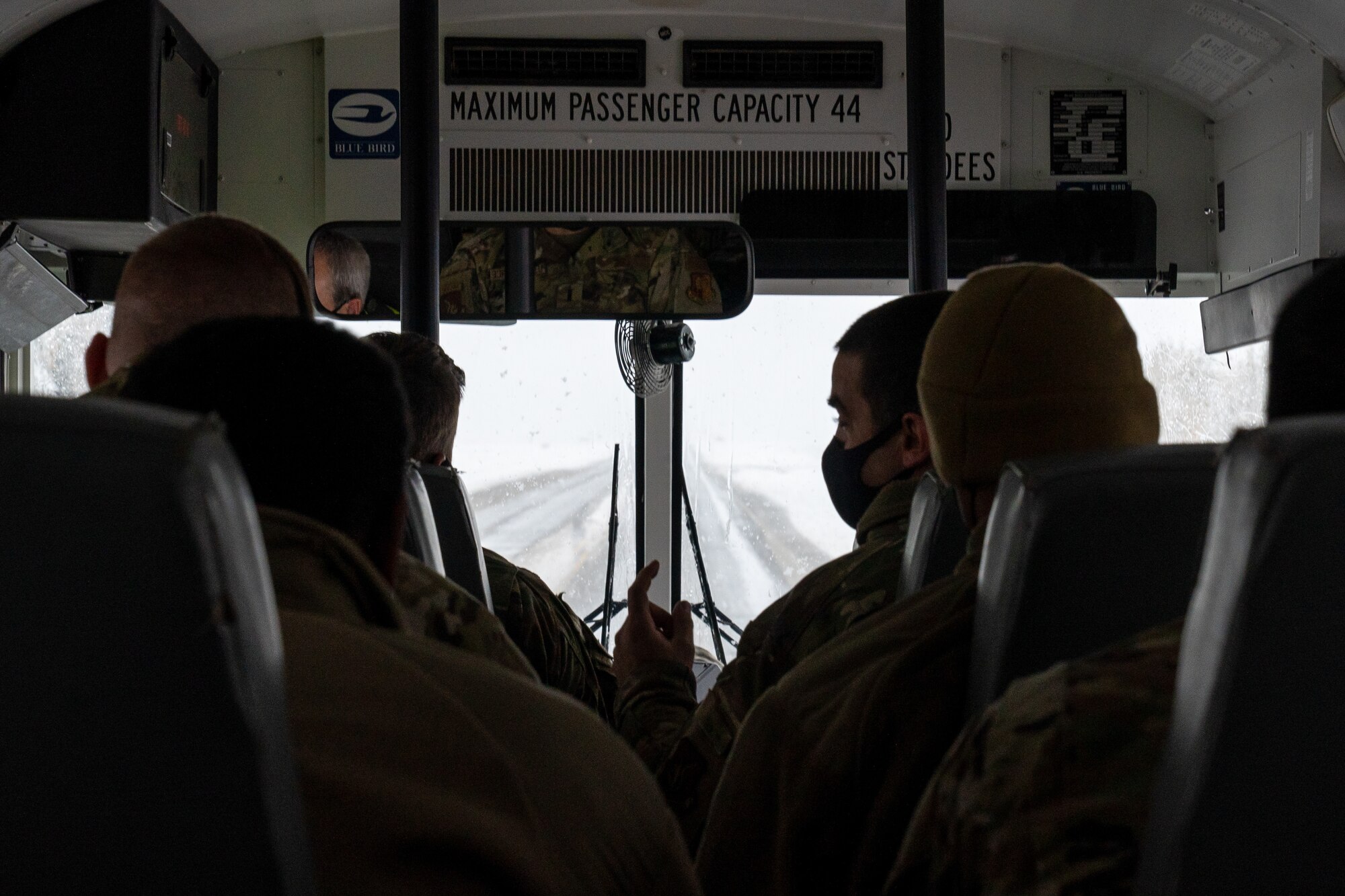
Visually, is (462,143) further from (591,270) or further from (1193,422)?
(1193,422)

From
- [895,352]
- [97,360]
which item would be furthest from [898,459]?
[97,360]

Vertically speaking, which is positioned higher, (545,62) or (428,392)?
(545,62)

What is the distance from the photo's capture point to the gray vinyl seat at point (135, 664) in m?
0.61

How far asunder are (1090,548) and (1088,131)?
430 centimetres

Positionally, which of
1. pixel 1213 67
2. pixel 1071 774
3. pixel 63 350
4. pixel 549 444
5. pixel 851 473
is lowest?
pixel 1071 774

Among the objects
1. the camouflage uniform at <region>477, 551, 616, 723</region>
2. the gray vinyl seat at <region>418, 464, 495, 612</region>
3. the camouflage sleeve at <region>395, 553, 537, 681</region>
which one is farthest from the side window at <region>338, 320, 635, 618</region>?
the camouflage sleeve at <region>395, 553, 537, 681</region>

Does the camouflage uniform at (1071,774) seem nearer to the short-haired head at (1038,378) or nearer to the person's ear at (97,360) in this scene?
the short-haired head at (1038,378)

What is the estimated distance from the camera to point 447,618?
5.31 ft

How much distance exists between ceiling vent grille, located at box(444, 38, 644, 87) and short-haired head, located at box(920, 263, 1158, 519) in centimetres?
348

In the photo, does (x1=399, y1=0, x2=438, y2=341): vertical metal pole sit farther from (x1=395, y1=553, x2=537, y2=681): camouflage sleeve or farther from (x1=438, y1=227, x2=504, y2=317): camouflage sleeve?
(x1=395, y1=553, x2=537, y2=681): camouflage sleeve

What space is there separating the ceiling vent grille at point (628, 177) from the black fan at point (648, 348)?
486mm

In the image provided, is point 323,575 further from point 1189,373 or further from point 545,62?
point 1189,373

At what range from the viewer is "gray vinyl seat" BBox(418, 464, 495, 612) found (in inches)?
93.2

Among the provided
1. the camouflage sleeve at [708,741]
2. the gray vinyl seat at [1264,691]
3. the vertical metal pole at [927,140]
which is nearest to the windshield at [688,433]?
the vertical metal pole at [927,140]
